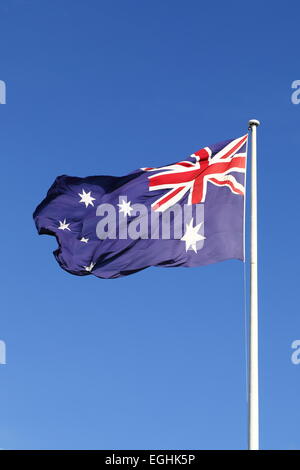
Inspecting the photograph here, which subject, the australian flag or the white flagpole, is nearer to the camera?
the white flagpole

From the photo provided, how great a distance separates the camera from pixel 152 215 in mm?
28688

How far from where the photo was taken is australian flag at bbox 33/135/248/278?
27344mm

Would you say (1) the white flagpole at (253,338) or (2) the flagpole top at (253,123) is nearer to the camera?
(1) the white flagpole at (253,338)

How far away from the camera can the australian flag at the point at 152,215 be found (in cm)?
2734

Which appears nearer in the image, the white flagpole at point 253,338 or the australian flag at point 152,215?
the white flagpole at point 253,338

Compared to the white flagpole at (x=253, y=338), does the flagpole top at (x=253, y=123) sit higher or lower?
higher

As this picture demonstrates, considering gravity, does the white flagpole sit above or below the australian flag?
below

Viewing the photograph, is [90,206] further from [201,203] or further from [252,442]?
[252,442]

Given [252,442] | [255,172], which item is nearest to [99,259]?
[255,172]

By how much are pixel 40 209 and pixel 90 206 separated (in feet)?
5.26

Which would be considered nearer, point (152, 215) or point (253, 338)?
point (253, 338)

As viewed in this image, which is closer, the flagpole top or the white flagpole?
the white flagpole
